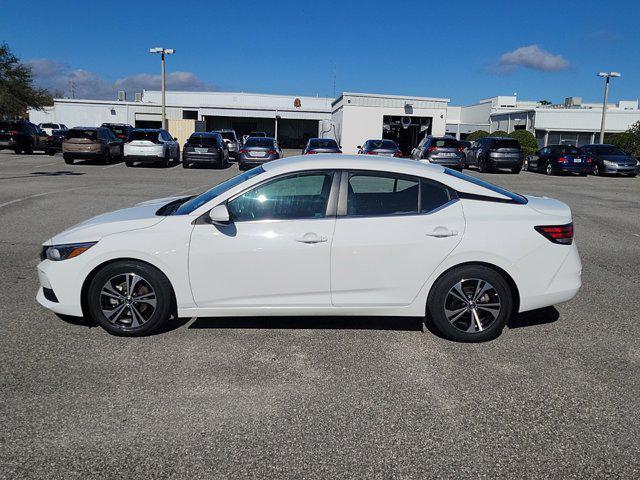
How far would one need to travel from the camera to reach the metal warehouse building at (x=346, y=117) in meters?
40.3

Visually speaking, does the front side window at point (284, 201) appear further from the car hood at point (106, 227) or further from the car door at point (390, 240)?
the car hood at point (106, 227)

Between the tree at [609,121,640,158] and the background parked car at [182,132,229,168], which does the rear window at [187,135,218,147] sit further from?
the tree at [609,121,640,158]

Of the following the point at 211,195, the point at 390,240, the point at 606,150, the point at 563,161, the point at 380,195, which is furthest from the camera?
the point at 606,150

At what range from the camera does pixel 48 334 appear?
478 centimetres

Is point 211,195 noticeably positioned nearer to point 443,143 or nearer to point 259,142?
point 259,142

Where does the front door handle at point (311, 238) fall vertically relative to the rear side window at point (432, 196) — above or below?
below

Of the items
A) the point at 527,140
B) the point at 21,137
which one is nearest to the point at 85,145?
the point at 21,137

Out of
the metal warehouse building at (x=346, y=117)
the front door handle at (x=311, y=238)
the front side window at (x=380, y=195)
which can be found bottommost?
the front door handle at (x=311, y=238)

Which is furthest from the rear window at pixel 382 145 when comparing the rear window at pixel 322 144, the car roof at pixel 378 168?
the car roof at pixel 378 168

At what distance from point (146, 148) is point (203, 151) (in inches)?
97.6

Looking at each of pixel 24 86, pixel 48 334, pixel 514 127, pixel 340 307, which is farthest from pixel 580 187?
pixel 24 86

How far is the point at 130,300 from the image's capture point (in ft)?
15.2

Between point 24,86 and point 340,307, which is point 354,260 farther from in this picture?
point 24,86

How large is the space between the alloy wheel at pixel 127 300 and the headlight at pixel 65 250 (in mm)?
332
